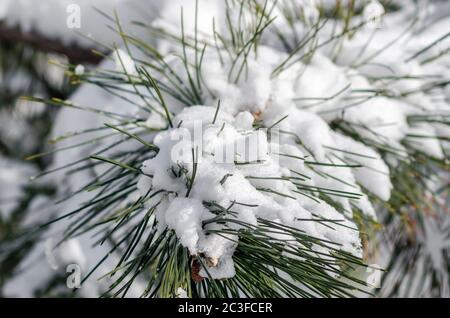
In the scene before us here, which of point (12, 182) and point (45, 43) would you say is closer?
point (45, 43)

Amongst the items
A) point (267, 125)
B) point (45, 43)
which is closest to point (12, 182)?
point (45, 43)

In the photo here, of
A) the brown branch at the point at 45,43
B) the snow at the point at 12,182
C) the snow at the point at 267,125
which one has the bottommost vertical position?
the snow at the point at 12,182

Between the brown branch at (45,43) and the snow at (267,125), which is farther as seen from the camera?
the brown branch at (45,43)

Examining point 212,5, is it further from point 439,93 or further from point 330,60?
point 439,93

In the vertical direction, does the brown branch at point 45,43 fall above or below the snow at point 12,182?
above

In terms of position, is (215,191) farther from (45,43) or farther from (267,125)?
(45,43)

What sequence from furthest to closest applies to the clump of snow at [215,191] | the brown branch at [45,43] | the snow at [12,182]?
the snow at [12,182]
the brown branch at [45,43]
the clump of snow at [215,191]

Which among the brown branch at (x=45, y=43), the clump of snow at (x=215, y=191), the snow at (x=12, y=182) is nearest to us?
the clump of snow at (x=215, y=191)

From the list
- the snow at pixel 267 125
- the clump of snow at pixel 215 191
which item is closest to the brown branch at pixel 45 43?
the snow at pixel 267 125

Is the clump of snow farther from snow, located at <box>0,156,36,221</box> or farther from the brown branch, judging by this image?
snow, located at <box>0,156,36,221</box>

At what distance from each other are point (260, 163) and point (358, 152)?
25 centimetres

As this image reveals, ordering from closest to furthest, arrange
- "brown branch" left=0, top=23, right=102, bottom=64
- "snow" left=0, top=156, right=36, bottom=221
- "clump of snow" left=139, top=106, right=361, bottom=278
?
1. "clump of snow" left=139, top=106, right=361, bottom=278
2. "brown branch" left=0, top=23, right=102, bottom=64
3. "snow" left=0, top=156, right=36, bottom=221

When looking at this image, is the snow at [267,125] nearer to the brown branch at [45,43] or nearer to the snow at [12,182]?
the brown branch at [45,43]

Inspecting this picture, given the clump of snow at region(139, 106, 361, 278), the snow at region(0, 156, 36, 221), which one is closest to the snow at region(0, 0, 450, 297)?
the clump of snow at region(139, 106, 361, 278)
